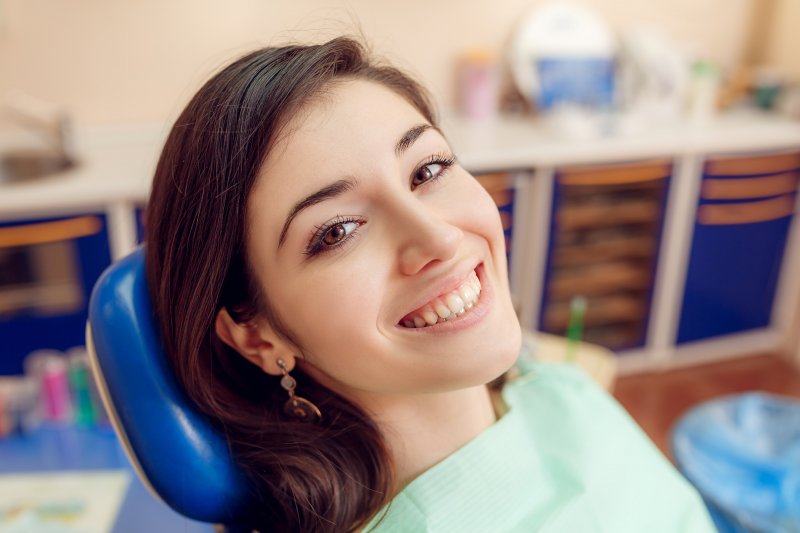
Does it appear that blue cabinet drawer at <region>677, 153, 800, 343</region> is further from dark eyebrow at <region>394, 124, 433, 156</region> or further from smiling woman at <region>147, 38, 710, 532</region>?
dark eyebrow at <region>394, 124, 433, 156</region>

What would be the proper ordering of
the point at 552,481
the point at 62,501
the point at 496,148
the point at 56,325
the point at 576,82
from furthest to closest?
the point at 576,82, the point at 496,148, the point at 56,325, the point at 62,501, the point at 552,481

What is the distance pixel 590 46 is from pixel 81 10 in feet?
6.46

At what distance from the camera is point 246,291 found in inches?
36.2

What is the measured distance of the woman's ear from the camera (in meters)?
0.93

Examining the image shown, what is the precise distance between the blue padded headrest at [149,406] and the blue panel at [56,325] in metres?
1.38

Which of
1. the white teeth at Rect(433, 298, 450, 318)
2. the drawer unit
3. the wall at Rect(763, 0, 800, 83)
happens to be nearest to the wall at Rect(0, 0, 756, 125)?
the drawer unit

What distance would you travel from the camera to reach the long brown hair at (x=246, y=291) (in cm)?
86

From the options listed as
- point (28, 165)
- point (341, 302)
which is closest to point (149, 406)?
point (341, 302)

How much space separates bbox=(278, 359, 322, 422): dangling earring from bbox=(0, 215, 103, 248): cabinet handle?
4.69 ft

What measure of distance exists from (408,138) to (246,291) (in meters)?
0.28

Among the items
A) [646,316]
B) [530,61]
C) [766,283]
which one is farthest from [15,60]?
[766,283]

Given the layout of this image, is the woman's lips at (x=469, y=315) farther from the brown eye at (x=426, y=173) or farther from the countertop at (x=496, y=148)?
the countertop at (x=496, y=148)

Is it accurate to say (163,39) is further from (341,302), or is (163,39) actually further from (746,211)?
(746,211)

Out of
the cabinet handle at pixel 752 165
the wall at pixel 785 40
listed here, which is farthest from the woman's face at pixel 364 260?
the wall at pixel 785 40
